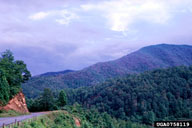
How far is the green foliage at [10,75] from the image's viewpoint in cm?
3050

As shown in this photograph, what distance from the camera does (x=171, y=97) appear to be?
110625 millimetres

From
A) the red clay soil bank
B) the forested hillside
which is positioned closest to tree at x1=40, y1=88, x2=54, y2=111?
the red clay soil bank

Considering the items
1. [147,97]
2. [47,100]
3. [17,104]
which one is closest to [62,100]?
[47,100]

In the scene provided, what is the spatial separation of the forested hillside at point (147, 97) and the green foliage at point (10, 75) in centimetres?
6792

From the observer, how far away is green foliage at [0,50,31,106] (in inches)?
1201

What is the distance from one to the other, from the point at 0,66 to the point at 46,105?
1263cm

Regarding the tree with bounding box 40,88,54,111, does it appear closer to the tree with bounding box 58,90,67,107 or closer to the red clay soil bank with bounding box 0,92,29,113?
the tree with bounding box 58,90,67,107

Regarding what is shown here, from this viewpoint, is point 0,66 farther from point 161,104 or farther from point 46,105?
point 161,104

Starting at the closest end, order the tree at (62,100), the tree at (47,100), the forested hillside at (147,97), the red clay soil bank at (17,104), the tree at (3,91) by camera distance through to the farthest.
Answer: the tree at (3,91) < the red clay soil bank at (17,104) < the tree at (47,100) < the tree at (62,100) < the forested hillside at (147,97)

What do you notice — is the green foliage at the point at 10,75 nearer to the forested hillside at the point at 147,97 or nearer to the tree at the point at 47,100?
the tree at the point at 47,100

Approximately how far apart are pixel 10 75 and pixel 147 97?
8747 cm

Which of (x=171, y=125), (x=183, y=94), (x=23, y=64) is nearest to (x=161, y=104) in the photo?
(x=183, y=94)

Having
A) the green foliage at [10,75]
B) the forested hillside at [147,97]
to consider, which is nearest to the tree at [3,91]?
the green foliage at [10,75]

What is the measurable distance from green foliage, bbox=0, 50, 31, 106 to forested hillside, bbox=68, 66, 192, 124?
67921 mm
